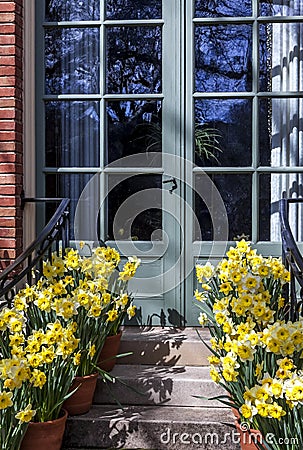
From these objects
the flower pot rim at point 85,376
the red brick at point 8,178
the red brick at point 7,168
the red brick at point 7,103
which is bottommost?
the flower pot rim at point 85,376

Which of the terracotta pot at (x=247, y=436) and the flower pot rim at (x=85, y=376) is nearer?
the terracotta pot at (x=247, y=436)

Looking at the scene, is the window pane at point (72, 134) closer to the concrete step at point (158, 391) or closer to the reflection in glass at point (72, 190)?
the reflection in glass at point (72, 190)

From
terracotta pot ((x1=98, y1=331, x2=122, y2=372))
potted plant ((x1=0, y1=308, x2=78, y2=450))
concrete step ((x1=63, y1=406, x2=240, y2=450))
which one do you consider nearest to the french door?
terracotta pot ((x1=98, y1=331, x2=122, y2=372))

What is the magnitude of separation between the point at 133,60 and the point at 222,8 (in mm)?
613

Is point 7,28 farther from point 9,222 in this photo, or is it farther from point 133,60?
point 9,222

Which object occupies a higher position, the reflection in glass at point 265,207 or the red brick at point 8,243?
the reflection in glass at point 265,207

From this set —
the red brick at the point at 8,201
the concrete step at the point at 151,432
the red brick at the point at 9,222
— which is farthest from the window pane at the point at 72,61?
the concrete step at the point at 151,432

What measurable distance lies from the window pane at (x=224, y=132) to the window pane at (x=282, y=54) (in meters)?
0.20

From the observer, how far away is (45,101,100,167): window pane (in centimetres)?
391

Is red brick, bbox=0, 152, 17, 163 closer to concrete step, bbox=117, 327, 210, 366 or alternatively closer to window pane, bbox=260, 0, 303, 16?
concrete step, bbox=117, 327, 210, 366

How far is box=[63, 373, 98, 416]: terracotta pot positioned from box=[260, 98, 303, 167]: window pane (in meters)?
1.67

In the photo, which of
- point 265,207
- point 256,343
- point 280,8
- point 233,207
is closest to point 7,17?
point 280,8

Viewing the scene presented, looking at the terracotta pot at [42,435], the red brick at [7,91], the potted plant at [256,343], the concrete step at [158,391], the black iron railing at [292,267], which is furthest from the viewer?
the red brick at [7,91]

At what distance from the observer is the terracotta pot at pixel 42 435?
8.77ft
